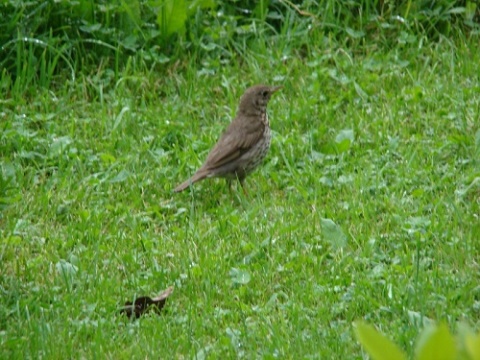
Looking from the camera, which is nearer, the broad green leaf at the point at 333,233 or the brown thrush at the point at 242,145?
the broad green leaf at the point at 333,233

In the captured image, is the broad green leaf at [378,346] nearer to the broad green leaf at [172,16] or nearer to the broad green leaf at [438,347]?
the broad green leaf at [438,347]

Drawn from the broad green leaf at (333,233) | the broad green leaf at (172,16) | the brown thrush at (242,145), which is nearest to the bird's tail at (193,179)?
the brown thrush at (242,145)

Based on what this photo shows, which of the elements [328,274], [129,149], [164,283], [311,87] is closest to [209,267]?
[164,283]

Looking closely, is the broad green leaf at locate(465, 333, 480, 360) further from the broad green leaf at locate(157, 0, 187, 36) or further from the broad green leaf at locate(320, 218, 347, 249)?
the broad green leaf at locate(157, 0, 187, 36)

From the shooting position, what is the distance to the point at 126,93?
7.66 metres

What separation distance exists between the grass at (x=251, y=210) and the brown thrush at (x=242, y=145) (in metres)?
0.16

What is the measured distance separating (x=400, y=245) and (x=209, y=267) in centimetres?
108

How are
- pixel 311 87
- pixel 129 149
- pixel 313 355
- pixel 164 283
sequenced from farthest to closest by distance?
pixel 311 87 → pixel 129 149 → pixel 164 283 → pixel 313 355

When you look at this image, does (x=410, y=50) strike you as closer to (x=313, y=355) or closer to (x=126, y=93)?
(x=126, y=93)

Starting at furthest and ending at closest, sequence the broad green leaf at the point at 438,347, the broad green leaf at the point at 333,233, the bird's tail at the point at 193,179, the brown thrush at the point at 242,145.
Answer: the brown thrush at the point at 242,145
the bird's tail at the point at 193,179
the broad green leaf at the point at 333,233
the broad green leaf at the point at 438,347

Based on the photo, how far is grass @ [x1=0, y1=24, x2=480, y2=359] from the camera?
470cm

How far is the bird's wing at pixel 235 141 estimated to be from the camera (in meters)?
6.45

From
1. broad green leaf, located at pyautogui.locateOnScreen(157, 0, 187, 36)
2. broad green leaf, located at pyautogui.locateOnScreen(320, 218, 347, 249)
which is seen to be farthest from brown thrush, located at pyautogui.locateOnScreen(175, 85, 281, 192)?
broad green leaf, located at pyautogui.locateOnScreen(157, 0, 187, 36)

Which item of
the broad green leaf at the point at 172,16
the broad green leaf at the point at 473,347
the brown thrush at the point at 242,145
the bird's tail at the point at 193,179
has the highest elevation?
the broad green leaf at the point at 473,347
